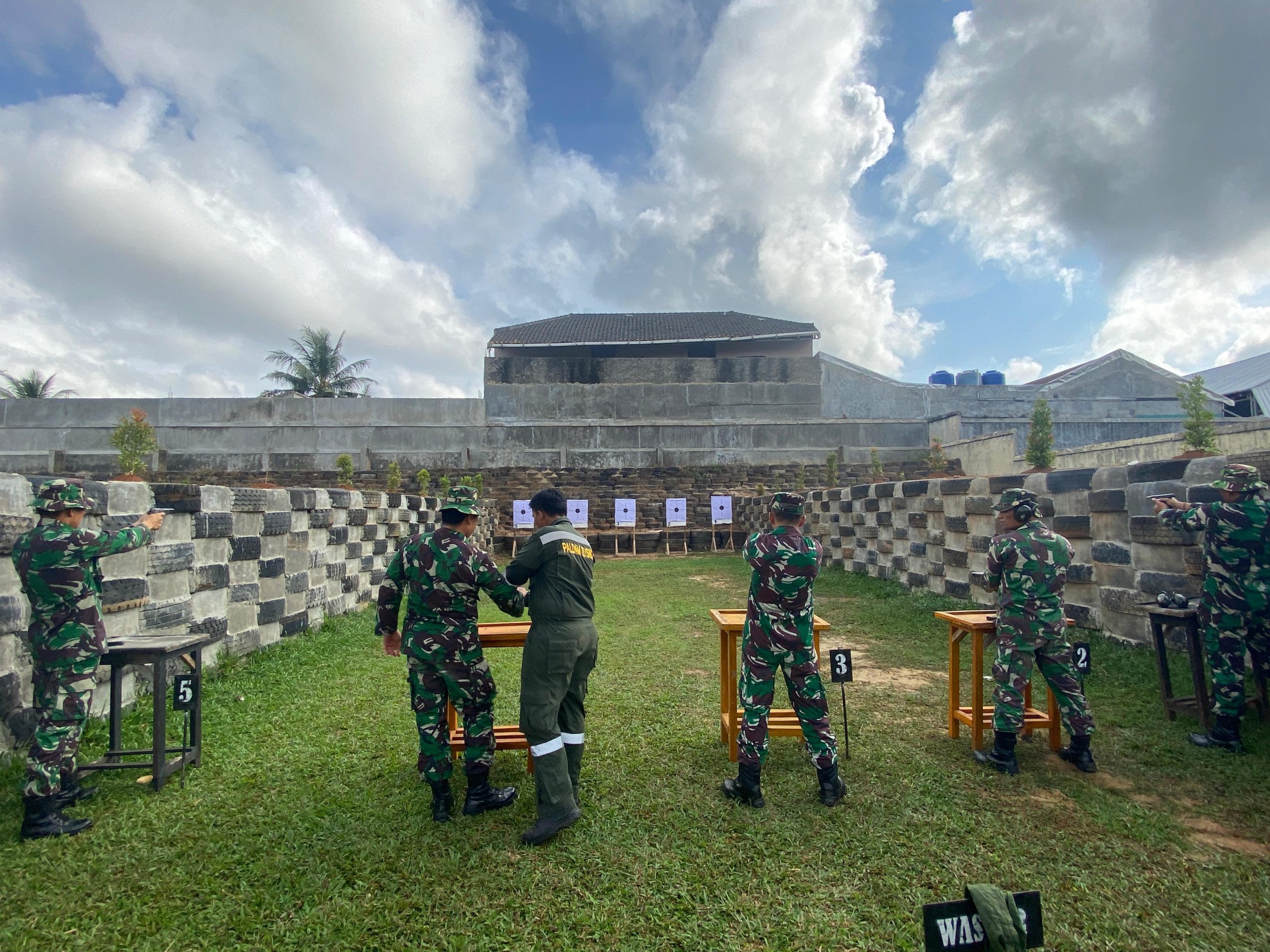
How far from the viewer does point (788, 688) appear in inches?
127

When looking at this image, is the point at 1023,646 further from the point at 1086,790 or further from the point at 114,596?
the point at 114,596

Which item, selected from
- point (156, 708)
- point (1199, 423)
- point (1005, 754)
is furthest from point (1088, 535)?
point (156, 708)

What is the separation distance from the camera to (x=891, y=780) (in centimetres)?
332

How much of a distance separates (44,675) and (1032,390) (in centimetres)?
2648

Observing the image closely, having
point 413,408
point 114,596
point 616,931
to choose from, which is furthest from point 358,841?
point 413,408

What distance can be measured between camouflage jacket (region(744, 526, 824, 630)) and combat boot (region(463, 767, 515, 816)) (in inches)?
60.2

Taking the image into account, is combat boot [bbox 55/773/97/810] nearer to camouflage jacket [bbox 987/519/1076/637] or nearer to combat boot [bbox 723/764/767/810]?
combat boot [bbox 723/764/767/810]

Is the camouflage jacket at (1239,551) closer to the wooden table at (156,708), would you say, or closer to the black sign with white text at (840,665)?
the black sign with white text at (840,665)

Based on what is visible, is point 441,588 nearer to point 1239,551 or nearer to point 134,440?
point 1239,551

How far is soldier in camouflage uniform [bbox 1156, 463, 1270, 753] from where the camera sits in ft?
11.8

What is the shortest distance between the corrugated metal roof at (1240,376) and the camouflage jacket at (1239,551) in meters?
23.3

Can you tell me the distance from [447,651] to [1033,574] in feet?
10.3

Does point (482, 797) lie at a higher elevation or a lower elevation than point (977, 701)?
lower

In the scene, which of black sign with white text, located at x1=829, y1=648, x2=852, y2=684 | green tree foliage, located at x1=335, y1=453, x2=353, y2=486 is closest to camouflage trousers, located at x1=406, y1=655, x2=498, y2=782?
black sign with white text, located at x1=829, y1=648, x2=852, y2=684
